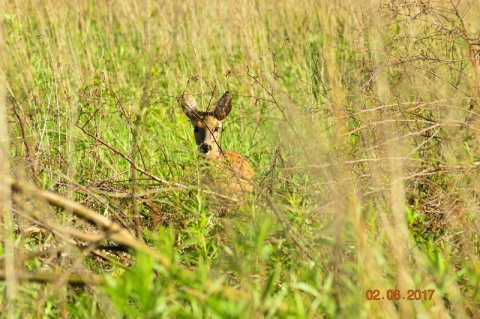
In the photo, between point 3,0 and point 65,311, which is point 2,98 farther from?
point 3,0

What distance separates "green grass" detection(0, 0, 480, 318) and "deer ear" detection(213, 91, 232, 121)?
108mm

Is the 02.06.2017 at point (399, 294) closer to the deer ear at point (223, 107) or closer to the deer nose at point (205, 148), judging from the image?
the deer ear at point (223, 107)

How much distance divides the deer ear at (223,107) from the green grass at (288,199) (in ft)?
0.36

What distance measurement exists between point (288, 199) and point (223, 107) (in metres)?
2.63

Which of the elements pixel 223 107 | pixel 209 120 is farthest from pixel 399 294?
pixel 209 120

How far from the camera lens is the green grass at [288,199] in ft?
7.30

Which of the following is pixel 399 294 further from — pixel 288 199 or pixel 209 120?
pixel 209 120

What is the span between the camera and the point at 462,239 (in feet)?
9.74

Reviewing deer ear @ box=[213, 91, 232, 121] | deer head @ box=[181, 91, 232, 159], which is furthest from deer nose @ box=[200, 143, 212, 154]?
deer ear @ box=[213, 91, 232, 121]

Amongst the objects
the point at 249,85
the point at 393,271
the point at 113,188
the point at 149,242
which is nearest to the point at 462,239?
the point at 393,271

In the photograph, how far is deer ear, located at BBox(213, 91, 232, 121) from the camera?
5.41 meters

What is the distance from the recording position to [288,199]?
298 centimetres

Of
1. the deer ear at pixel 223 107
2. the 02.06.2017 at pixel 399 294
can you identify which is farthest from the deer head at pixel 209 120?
the 02.06.2017 at pixel 399 294

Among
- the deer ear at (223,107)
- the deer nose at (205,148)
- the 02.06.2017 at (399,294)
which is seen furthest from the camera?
the deer nose at (205,148)
